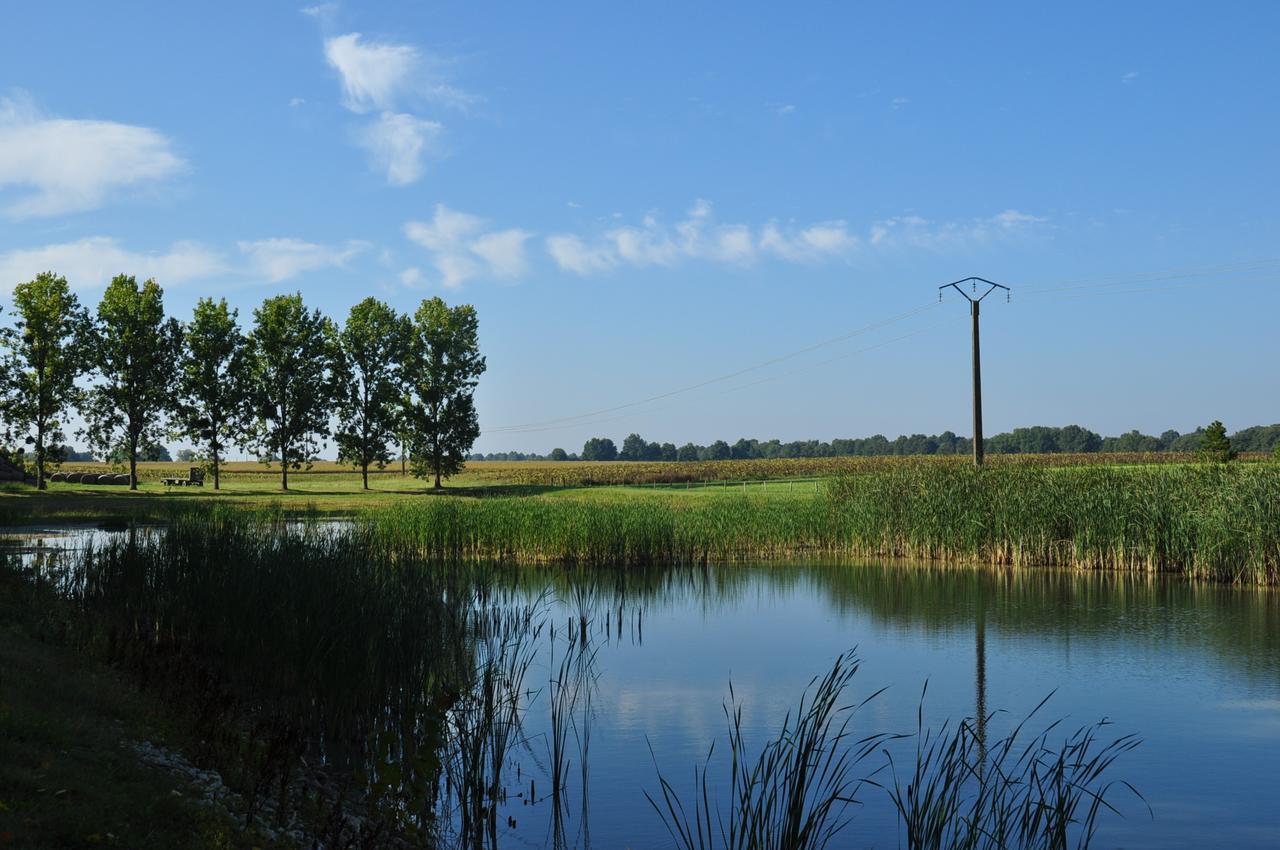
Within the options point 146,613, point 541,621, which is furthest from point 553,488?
point 146,613

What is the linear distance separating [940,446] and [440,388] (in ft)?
214

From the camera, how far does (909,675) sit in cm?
1232

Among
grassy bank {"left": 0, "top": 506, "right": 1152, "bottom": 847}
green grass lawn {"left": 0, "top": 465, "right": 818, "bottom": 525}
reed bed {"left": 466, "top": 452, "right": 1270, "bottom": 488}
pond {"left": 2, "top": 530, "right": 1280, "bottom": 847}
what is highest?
reed bed {"left": 466, "top": 452, "right": 1270, "bottom": 488}

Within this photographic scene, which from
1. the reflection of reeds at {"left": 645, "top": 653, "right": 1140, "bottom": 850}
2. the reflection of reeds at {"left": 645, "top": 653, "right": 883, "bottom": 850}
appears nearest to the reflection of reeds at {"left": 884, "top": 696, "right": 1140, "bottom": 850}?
the reflection of reeds at {"left": 645, "top": 653, "right": 1140, "bottom": 850}

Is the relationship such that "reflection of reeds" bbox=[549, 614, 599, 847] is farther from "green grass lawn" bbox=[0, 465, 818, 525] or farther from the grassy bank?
"green grass lawn" bbox=[0, 465, 818, 525]

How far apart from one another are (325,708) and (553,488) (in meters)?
46.2

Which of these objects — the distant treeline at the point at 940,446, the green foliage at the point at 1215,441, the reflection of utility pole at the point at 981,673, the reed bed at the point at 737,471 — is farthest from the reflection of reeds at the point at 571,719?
the distant treeline at the point at 940,446

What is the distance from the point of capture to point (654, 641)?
47.9 feet

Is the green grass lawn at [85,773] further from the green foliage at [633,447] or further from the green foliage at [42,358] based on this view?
the green foliage at [633,447]

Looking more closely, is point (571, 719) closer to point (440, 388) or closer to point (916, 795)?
point (916, 795)

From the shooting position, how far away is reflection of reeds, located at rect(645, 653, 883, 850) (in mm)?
5359

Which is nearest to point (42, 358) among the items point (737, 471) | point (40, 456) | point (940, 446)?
point (40, 456)

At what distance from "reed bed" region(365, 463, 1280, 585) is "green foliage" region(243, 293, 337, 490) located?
34212mm

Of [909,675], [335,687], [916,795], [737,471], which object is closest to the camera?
[916,795]
